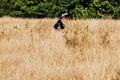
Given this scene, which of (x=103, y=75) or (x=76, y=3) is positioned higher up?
(x=103, y=75)

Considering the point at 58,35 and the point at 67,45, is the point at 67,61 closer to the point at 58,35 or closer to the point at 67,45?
the point at 67,45

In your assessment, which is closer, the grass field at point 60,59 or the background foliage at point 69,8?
the grass field at point 60,59

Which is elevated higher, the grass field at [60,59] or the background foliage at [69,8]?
the grass field at [60,59]

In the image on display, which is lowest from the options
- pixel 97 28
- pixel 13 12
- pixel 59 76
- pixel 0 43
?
pixel 13 12

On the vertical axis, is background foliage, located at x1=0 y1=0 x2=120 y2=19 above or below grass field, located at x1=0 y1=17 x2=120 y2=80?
below

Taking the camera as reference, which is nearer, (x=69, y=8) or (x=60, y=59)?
(x=60, y=59)

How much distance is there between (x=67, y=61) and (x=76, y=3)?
15148 millimetres

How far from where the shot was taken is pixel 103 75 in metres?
4.05

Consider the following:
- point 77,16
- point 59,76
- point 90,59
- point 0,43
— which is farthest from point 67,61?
point 77,16

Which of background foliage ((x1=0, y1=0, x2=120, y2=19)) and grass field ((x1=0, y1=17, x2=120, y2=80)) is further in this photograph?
background foliage ((x1=0, y1=0, x2=120, y2=19))

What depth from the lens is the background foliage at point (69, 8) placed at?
19.3 m

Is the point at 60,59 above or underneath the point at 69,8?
above

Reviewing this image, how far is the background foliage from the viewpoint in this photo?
19328mm

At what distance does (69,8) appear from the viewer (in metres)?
20.4
